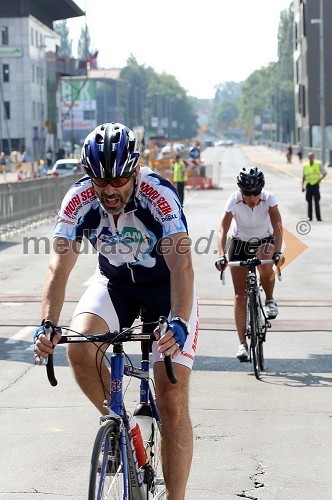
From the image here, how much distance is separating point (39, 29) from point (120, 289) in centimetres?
11316

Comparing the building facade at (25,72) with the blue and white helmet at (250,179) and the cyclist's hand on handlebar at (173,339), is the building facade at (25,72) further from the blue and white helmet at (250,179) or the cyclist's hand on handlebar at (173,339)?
the cyclist's hand on handlebar at (173,339)

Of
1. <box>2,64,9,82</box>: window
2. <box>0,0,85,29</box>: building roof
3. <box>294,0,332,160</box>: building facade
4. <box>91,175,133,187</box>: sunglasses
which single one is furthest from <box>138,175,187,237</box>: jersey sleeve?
<box>2,64,9,82</box>: window

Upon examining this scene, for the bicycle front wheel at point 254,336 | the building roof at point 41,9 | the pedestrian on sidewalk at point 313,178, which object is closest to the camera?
the bicycle front wheel at point 254,336

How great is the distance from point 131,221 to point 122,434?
3.60 ft

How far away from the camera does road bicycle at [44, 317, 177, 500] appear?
4.59 meters

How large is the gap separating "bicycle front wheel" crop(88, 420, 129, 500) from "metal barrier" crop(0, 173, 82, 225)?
915 inches

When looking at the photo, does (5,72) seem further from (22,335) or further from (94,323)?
(94,323)

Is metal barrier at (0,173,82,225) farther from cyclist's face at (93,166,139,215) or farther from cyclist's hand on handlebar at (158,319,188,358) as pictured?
cyclist's hand on handlebar at (158,319,188,358)

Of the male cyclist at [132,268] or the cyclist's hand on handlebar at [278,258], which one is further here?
the cyclist's hand on handlebar at [278,258]

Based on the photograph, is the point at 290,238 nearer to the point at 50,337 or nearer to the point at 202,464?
the point at 202,464

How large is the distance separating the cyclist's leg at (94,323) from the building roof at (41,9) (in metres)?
104

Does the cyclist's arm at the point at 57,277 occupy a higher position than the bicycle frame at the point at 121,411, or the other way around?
the cyclist's arm at the point at 57,277

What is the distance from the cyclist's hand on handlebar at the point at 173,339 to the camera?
4758 mm

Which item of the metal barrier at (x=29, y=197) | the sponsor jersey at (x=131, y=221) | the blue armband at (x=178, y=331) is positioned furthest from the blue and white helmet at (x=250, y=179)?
the metal barrier at (x=29, y=197)
